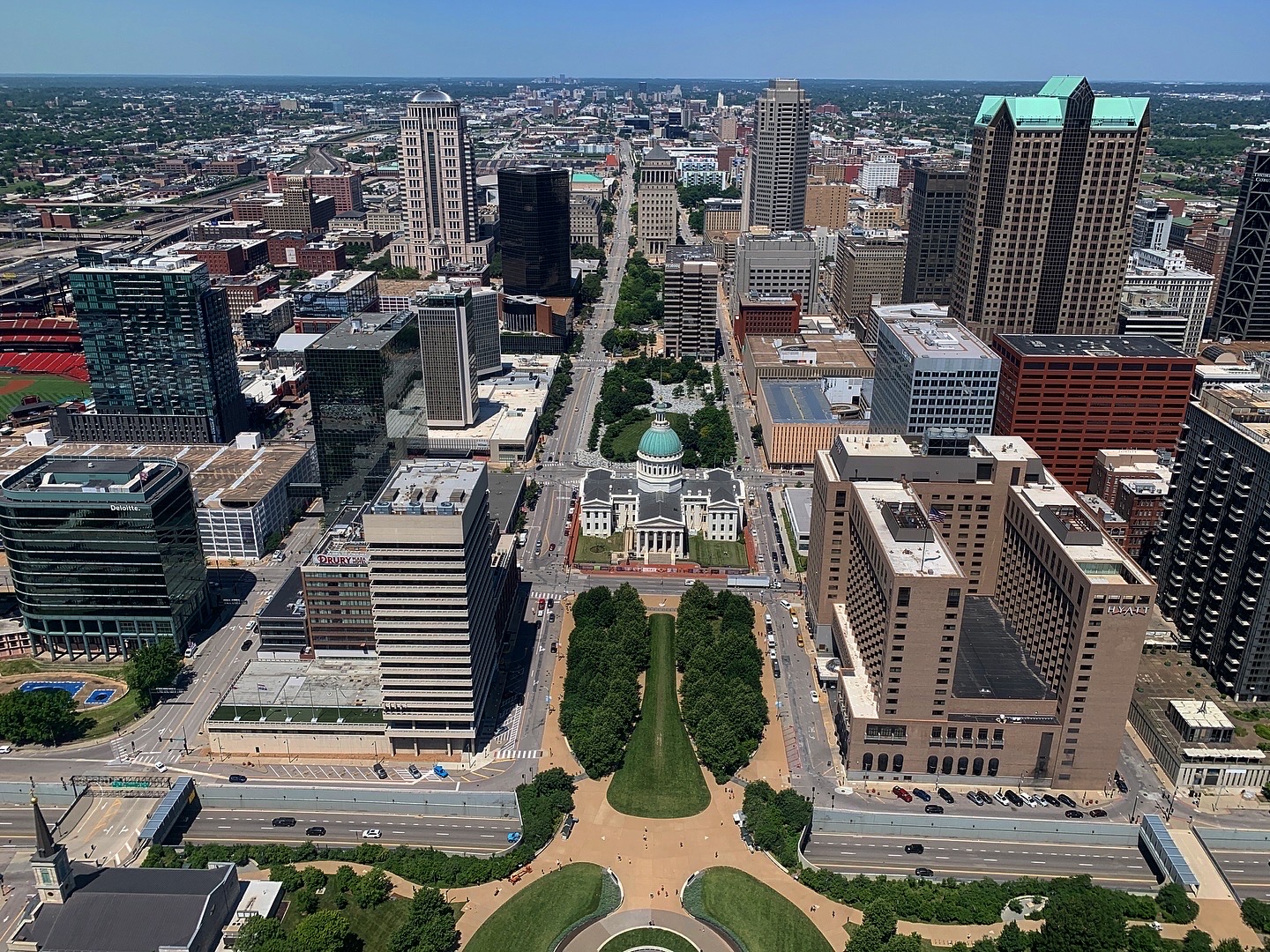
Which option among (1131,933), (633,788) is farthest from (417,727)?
(1131,933)

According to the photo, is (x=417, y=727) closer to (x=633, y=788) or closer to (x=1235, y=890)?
(x=633, y=788)

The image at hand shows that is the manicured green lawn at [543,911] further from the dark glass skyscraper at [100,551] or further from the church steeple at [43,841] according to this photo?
the dark glass skyscraper at [100,551]

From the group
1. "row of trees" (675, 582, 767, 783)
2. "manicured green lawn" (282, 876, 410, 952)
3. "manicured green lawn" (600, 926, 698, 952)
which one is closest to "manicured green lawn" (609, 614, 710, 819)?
"row of trees" (675, 582, 767, 783)

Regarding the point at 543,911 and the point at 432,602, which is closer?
the point at 543,911

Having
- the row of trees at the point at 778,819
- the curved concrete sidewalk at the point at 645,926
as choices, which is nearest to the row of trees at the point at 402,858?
the curved concrete sidewalk at the point at 645,926

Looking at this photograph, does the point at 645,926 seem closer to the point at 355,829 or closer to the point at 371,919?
the point at 371,919

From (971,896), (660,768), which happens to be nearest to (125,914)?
(660,768)
